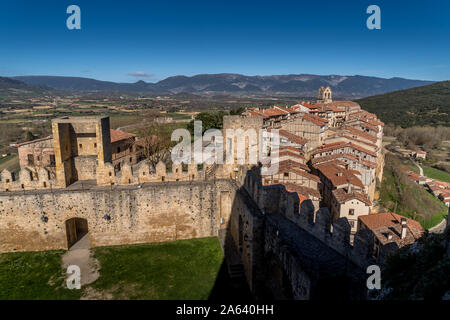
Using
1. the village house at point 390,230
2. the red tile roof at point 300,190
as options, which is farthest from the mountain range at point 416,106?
the village house at point 390,230

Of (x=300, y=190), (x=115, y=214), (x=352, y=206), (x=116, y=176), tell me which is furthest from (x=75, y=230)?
(x=352, y=206)

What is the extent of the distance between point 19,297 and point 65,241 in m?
3.25

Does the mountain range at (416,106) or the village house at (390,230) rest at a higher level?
the mountain range at (416,106)

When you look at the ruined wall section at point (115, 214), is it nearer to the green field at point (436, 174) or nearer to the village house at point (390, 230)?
the village house at point (390, 230)

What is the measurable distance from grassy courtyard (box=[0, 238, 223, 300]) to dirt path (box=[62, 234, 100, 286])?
0.25m

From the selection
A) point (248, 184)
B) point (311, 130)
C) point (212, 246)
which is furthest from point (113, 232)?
point (311, 130)

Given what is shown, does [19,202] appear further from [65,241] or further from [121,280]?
[121,280]

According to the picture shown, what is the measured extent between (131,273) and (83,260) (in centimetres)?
271

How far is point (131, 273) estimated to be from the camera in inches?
502

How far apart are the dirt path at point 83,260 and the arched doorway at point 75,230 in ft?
0.85

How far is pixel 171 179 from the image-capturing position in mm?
15430

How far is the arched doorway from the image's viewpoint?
48.0 ft

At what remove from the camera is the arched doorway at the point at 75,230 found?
14620mm

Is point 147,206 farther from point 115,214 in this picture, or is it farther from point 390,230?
point 390,230
